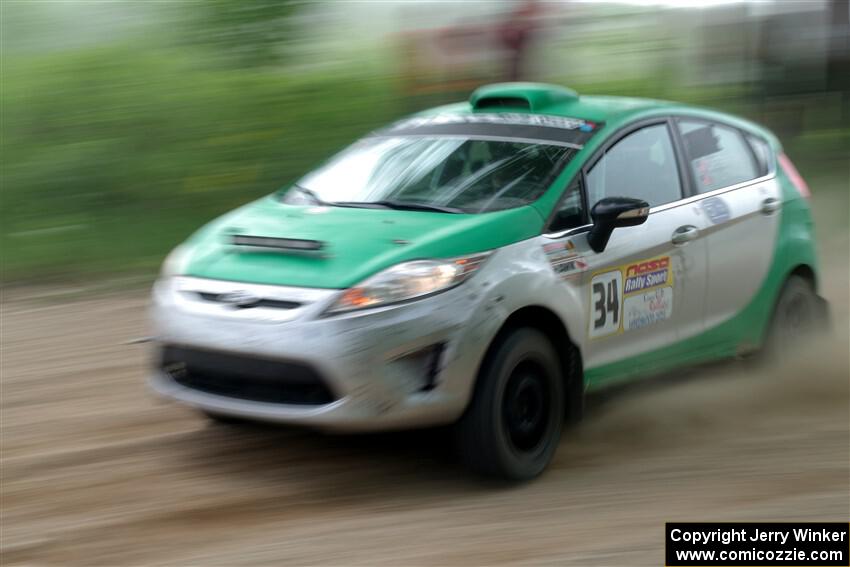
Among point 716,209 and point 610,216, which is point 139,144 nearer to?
point 716,209

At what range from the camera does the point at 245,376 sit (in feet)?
16.8

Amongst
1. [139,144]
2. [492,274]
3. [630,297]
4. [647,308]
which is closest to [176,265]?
[492,274]

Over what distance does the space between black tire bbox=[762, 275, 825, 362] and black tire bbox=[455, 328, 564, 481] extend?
74.0 inches

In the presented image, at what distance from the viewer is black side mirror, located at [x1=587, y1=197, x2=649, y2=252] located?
18.6ft

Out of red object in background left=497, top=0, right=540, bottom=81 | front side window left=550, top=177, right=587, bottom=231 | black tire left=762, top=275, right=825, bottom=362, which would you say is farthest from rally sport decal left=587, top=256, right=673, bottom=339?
red object in background left=497, top=0, right=540, bottom=81

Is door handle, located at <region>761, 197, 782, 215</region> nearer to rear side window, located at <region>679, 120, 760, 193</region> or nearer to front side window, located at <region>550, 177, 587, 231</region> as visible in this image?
rear side window, located at <region>679, 120, 760, 193</region>

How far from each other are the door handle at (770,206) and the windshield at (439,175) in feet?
4.72

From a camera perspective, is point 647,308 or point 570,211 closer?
point 570,211

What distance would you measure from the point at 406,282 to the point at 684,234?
1.77 meters

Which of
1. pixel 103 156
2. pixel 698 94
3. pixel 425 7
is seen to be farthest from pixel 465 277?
pixel 698 94

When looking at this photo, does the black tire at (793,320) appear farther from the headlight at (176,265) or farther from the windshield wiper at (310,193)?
the headlight at (176,265)

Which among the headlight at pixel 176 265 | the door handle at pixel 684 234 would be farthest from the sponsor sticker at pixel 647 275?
the headlight at pixel 176 265

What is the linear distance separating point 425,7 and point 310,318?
886cm

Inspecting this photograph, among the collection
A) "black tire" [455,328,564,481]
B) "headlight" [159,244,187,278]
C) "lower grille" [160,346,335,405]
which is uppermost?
"headlight" [159,244,187,278]
